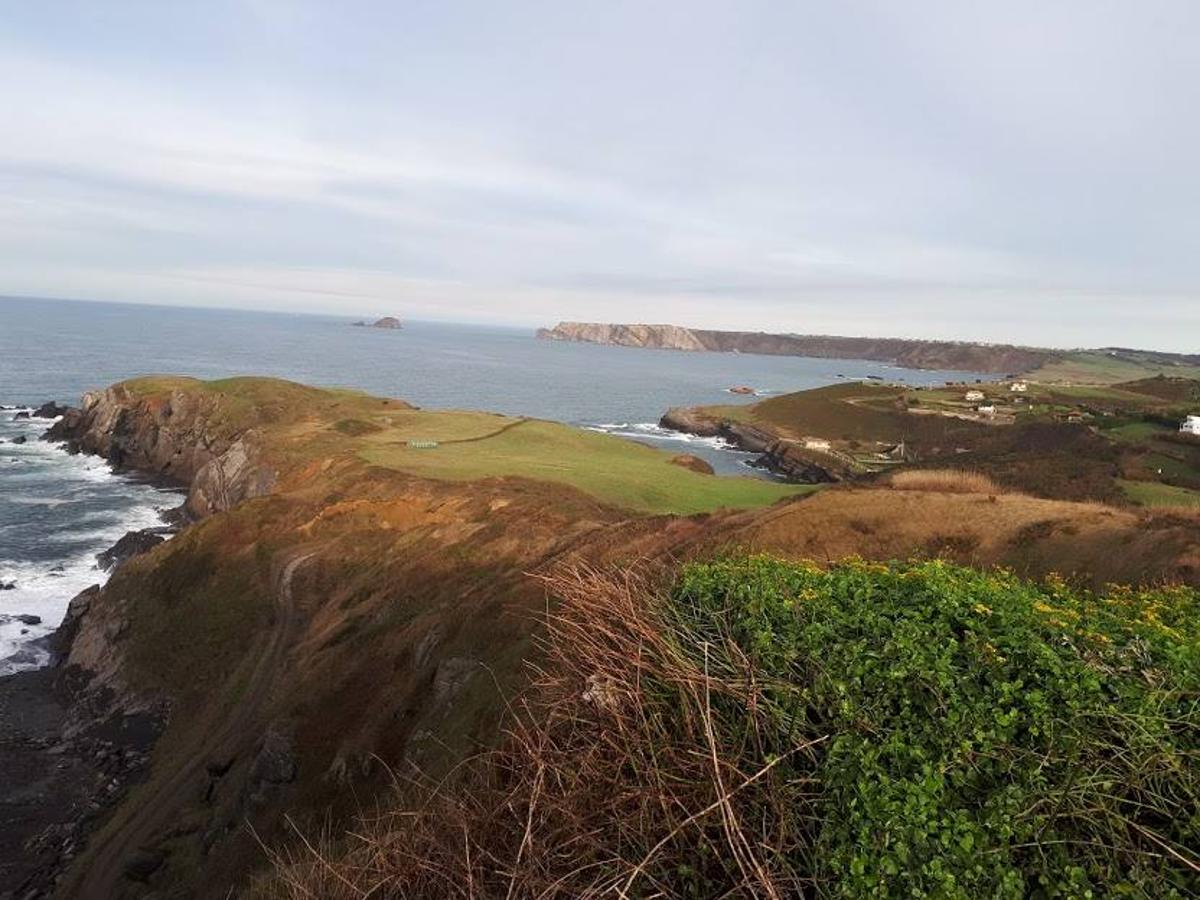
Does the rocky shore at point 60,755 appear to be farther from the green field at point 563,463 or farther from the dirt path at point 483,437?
the dirt path at point 483,437

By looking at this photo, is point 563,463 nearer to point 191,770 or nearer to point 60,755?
point 191,770

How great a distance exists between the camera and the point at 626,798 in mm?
7152

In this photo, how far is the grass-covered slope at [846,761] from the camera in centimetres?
608

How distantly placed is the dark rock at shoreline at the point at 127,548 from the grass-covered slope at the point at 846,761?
48.4 m

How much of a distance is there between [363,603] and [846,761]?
93.4 ft

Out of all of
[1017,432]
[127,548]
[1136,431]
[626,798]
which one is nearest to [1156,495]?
[626,798]

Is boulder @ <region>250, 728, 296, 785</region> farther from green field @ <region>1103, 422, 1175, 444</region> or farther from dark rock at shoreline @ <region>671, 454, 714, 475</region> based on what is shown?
green field @ <region>1103, 422, 1175, 444</region>

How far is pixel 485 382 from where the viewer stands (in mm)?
178375

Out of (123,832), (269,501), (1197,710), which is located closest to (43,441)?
(269,501)

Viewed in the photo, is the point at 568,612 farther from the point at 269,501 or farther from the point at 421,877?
the point at 269,501

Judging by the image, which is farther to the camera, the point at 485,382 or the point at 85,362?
the point at 485,382

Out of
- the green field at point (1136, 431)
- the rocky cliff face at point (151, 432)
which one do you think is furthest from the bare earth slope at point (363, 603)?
the green field at point (1136, 431)

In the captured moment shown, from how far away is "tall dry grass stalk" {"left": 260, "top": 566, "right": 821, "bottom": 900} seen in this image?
264 inches

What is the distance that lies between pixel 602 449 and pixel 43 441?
65273mm
